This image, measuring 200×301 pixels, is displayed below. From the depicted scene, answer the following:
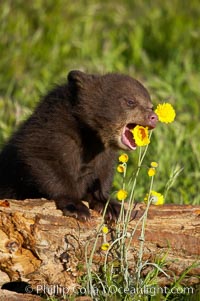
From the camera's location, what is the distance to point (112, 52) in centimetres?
1098

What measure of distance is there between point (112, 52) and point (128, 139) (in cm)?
500

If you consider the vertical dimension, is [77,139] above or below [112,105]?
below

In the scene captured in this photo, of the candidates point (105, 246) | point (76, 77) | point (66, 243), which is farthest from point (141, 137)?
point (76, 77)

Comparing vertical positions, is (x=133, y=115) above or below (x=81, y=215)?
above

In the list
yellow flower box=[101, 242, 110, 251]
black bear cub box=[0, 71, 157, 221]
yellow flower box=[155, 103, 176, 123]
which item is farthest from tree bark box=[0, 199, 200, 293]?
yellow flower box=[155, 103, 176, 123]

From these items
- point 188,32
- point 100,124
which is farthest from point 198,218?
point 188,32

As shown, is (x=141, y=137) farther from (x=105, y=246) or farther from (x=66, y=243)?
(x=66, y=243)

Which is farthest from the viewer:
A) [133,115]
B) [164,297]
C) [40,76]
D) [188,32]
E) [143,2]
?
[143,2]

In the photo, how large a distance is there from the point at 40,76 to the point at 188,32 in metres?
2.38

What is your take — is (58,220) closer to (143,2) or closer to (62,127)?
(62,127)

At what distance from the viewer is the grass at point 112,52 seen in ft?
29.2

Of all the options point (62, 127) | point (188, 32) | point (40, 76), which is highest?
point (188, 32)

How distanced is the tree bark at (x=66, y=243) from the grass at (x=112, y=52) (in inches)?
105

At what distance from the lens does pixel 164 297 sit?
5.36 m
